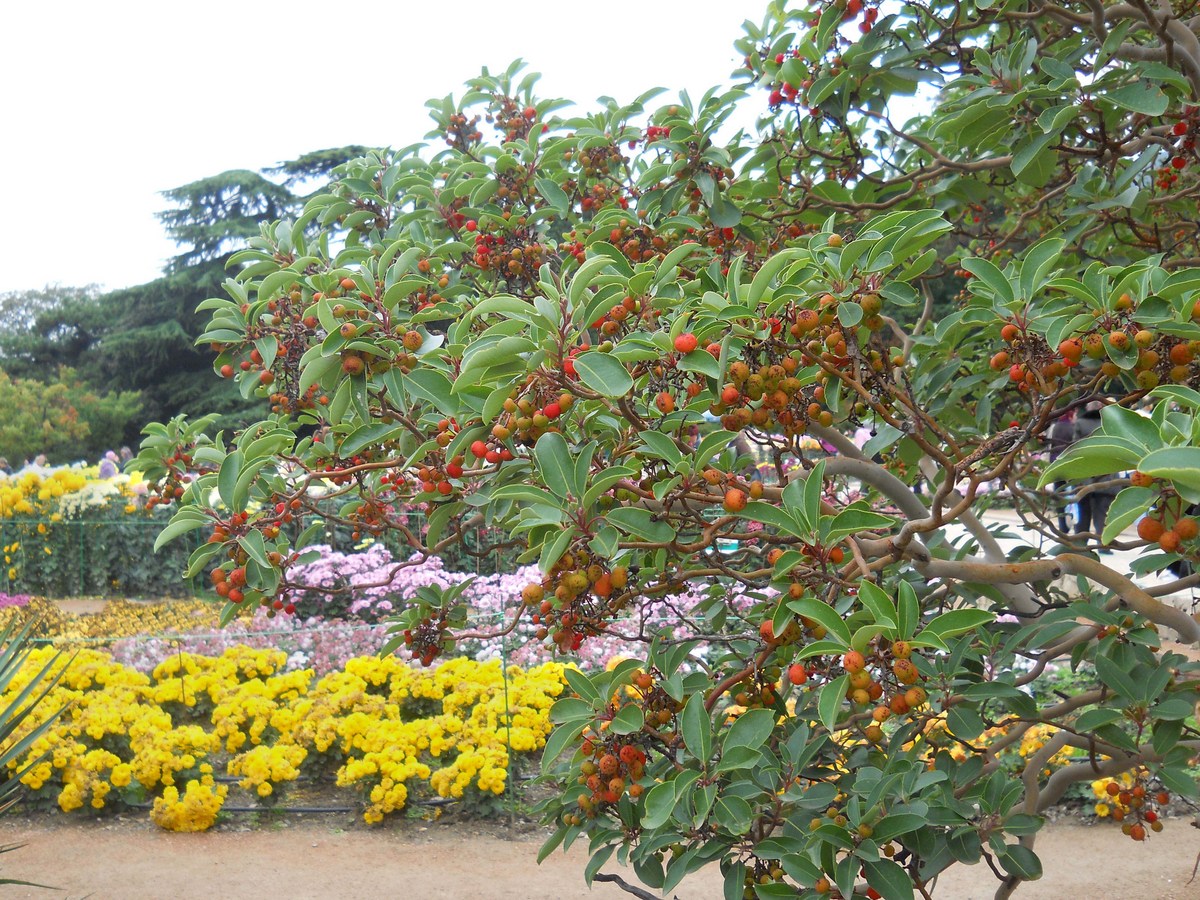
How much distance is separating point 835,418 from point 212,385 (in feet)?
90.1

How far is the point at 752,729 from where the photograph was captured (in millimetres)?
1863

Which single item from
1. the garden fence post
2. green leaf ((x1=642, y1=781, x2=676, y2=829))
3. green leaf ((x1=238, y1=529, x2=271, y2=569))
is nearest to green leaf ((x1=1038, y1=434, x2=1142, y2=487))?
green leaf ((x1=642, y1=781, x2=676, y2=829))

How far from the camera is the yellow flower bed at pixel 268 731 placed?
4.54 metres

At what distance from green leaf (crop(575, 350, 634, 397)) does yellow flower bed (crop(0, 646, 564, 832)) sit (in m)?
3.45

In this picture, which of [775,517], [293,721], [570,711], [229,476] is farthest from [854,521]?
[293,721]

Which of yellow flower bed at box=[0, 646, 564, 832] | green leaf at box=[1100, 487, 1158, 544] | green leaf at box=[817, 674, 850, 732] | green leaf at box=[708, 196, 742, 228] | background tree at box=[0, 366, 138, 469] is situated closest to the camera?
green leaf at box=[1100, 487, 1158, 544]

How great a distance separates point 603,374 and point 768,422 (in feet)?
1.21

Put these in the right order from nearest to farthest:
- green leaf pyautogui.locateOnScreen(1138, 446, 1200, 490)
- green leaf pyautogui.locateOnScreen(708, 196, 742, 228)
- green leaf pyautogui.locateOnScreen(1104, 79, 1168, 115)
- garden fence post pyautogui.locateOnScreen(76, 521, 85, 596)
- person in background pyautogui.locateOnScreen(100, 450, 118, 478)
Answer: green leaf pyautogui.locateOnScreen(1138, 446, 1200, 490) < green leaf pyautogui.locateOnScreen(1104, 79, 1168, 115) < green leaf pyautogui.locateOnScreen(708, 196, 742, 228) < garden fence post pyautogui.locateOnScreen(76, 521, 85, 596) < person in background pyautogui.locateOnScreen(100, 450, 118, 478)

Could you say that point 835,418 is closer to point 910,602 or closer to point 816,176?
point 910,602

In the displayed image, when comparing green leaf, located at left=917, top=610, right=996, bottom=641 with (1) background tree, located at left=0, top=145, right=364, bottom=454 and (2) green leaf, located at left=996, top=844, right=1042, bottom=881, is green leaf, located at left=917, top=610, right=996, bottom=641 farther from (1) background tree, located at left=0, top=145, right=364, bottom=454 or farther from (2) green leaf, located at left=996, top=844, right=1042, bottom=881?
(1) background tree, located at left=0, top=145, right=364, bottom=454

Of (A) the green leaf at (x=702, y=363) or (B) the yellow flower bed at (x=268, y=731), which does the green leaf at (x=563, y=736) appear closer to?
(A) the green leaf at (x=702, y=363)

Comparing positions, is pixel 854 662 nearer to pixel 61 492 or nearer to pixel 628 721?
pixel 628 721

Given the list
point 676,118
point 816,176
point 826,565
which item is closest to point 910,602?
point 826,565

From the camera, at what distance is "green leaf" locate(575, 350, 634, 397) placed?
148 centimetres
